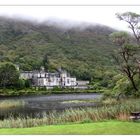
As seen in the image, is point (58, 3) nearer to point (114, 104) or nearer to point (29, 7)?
point (29, 7)

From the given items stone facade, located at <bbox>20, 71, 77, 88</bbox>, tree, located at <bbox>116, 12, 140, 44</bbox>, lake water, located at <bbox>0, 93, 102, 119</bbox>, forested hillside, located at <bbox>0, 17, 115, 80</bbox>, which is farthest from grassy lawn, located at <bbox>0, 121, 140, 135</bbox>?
tree, located at <bbox>116, 12, 140, 44</bbox>

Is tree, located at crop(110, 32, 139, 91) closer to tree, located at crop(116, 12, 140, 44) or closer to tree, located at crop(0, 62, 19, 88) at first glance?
tree, located at crop(116, 12, 140, 44)

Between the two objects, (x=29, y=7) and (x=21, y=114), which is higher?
(x=29, y=7)

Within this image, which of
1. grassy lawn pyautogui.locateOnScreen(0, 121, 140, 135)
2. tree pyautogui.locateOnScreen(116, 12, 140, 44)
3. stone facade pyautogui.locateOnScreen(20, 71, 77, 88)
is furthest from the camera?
stone facade pyautogui.locateOnScreen(20, 71, 77, 88)

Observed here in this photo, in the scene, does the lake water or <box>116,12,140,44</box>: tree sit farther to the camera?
the lake water

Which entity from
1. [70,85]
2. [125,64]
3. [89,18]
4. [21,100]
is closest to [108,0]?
[89,18]
